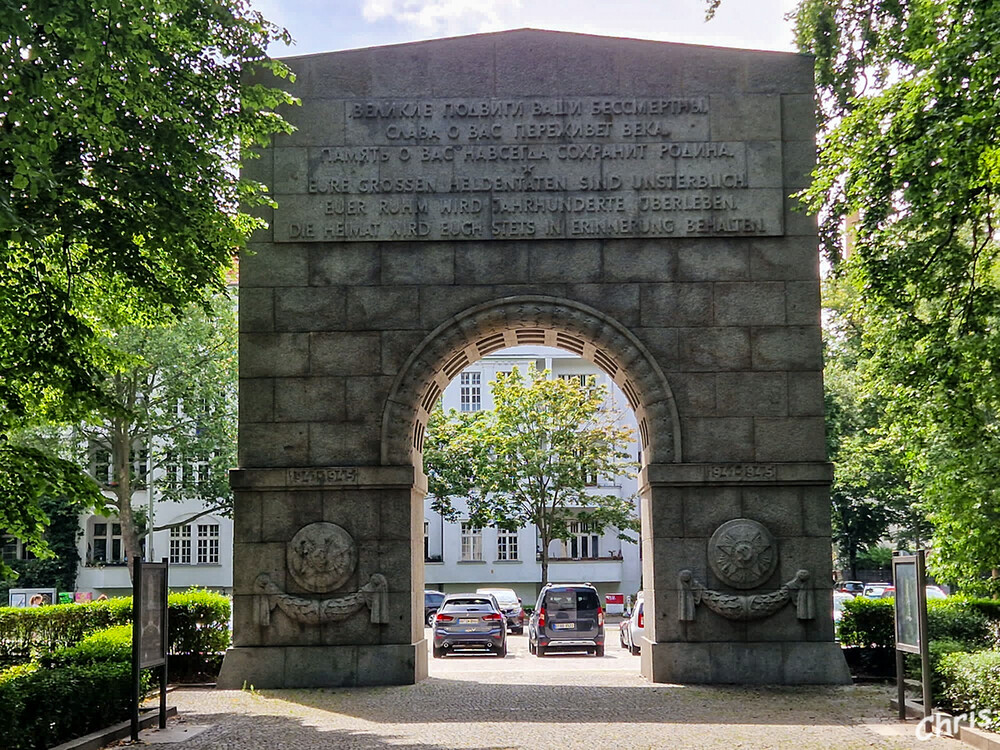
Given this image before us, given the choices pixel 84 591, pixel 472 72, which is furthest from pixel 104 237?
pixel 84 591

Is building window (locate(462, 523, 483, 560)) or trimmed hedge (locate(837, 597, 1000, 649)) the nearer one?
trimmed hedge (locate(837, 597, 1000, 649))

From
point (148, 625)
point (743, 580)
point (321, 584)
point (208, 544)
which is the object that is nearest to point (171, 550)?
point (208, 544)

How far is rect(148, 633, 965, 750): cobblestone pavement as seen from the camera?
12109 mm

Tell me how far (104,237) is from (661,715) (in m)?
8.26

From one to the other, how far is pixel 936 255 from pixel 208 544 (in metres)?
44.5

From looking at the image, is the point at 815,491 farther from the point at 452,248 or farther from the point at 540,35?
the point at 540,35

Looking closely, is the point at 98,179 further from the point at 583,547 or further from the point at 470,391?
the point at 470,391

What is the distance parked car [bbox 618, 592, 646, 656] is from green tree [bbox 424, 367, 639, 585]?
1481 cm

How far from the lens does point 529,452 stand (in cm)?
4572

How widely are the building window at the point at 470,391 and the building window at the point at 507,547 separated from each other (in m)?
6.89

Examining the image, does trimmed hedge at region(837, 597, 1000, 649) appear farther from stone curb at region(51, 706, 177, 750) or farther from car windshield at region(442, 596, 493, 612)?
car windshield at region(442, 596, 493, 612)

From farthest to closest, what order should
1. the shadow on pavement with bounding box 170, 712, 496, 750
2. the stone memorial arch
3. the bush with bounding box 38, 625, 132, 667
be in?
the stone memorial arch < the bush with bounding box 38, 625, 132, 667 < the shadow on pavement with bounding box 170, 712, 496, 750

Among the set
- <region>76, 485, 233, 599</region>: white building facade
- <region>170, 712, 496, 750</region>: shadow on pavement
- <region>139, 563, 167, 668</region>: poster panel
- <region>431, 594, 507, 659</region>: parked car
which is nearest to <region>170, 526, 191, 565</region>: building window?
<region>76, 485, 233, 599</region>: white building facade

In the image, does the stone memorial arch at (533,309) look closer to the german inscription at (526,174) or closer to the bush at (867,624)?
the german inscription at (526,174)
